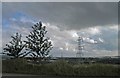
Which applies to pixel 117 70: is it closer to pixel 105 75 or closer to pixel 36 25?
pixel 105 75

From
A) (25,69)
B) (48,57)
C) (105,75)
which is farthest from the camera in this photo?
(48,57)

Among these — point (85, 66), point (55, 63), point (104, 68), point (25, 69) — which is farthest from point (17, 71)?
point (104, 68)

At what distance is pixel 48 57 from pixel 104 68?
11993 millimetres

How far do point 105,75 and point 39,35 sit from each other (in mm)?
14545

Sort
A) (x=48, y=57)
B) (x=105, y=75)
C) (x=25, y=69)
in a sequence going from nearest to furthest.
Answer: (x=105, y=75)
(x=25, y=69)
(x=48, y=57)

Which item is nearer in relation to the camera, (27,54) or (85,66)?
(85,66)

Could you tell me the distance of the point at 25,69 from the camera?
28.4 m

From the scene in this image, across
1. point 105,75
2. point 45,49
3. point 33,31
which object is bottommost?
point 105,75

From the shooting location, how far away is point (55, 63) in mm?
26766

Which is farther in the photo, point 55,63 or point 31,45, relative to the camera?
point 31,45

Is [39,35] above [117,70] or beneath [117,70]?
above

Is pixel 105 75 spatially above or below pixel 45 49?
below

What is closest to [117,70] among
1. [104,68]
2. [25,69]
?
[104,68]

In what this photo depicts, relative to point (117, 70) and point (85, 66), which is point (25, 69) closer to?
point (85, 66)
